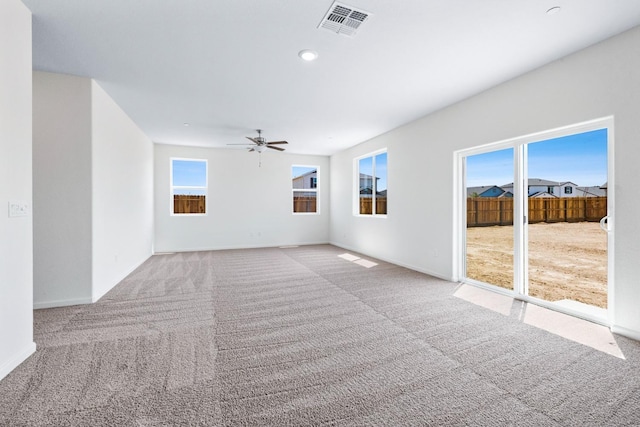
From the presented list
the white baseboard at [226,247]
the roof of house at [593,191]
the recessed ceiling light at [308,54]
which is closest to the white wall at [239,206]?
the white baseboard at [226,247]

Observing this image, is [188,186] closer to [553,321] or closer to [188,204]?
[188,204]

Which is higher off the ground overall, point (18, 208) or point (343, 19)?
point (343, 19)

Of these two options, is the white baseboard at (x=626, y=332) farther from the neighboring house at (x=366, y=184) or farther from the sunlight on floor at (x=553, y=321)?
the neighboring house at (x=366, y=184)

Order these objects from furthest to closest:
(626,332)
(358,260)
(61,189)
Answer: (358,260) < (61,189) < (626,332)

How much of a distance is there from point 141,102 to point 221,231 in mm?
3826

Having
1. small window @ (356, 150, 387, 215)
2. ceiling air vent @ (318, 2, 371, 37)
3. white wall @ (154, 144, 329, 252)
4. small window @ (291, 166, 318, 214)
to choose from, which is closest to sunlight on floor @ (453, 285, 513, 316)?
small window @ (356, 150, 387, 215)

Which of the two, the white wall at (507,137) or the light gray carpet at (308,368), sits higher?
the white wall at (507,137)

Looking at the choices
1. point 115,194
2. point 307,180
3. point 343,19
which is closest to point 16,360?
point 115,194

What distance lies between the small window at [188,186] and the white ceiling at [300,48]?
111 inches

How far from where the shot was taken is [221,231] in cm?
729

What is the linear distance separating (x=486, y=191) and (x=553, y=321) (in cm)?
182

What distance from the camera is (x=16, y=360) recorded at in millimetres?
2010

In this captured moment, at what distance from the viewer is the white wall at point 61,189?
311 cm

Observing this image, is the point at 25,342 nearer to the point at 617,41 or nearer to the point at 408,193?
the point at 408,193
